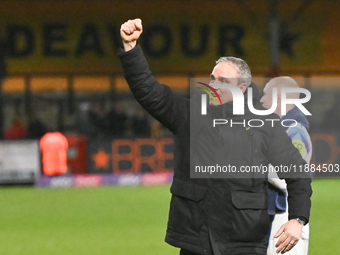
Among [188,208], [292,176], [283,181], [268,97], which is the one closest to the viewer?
[188,208]

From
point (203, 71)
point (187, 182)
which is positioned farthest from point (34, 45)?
point (187, 182)

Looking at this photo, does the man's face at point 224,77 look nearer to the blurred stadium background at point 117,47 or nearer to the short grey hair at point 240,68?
the short grey hair at point 240,68

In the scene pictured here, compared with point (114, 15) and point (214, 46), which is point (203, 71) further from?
point (114, 15)

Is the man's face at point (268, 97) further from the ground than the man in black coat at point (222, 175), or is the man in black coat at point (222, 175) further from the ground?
the man's face at point (268, 97)

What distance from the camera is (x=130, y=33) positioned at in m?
3.49

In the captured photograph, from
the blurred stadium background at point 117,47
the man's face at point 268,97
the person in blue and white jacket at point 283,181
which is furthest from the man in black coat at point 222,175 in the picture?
the blurred stadium background at point 117,47

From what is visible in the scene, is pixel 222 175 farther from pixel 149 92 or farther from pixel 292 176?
pixel 149 92

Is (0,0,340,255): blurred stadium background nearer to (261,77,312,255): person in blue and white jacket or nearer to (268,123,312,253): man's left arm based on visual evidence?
(261,77,312,255): person in blue and white jacket

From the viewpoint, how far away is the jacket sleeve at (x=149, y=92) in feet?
11.5

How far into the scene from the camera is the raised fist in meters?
3.48

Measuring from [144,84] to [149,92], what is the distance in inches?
2.4

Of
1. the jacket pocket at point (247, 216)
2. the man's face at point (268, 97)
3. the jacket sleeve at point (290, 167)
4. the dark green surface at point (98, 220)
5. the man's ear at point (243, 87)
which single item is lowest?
the dark green surface at point (98, 220)

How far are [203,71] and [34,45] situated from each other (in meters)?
5.70

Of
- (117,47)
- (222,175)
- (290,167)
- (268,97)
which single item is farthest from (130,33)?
(117,47)
